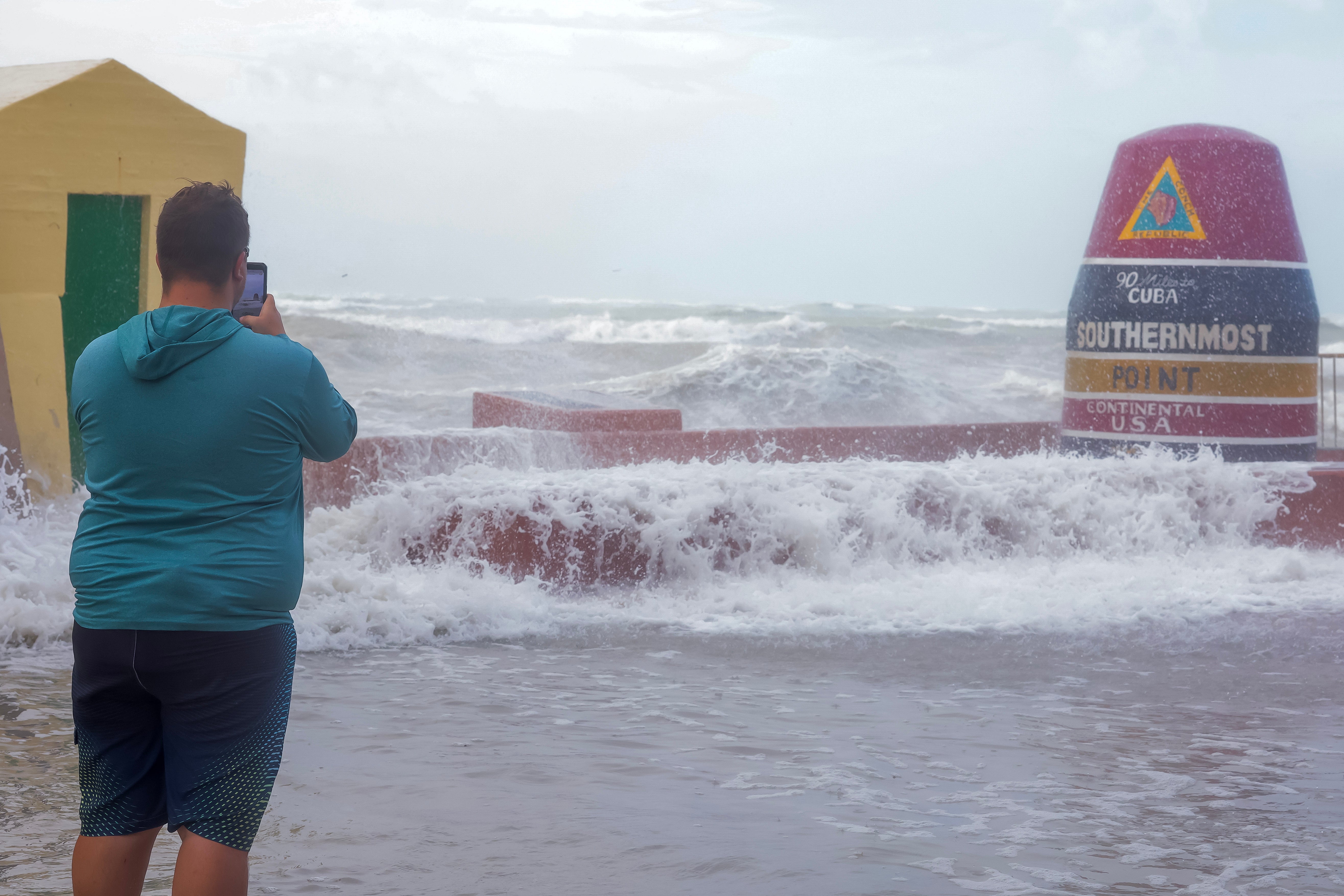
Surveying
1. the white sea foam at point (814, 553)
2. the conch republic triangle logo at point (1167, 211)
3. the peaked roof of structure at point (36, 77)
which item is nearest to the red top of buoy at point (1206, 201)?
the conch republic triangle logo at point (1167, 211)

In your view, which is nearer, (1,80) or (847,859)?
(847,859)

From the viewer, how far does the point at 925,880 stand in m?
3.16

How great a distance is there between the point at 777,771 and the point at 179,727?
2.27m

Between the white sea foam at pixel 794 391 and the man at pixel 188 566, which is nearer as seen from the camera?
the man at pixel 188 566

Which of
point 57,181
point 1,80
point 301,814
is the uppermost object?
point 1,80

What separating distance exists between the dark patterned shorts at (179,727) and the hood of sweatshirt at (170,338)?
0.45 meters

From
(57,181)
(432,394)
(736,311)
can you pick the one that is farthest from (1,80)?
(736,311)

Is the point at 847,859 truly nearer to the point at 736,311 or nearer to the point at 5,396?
the point at 5,396

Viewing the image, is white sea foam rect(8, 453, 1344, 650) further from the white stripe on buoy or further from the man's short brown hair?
the man's short brown hair

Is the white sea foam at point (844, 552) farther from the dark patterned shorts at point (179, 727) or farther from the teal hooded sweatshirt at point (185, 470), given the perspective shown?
the teal hooded sweatshirt at point (185, 470)

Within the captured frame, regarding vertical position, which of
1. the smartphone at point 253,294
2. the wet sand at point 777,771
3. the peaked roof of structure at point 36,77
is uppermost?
the peaked roof of structure at point 36,77

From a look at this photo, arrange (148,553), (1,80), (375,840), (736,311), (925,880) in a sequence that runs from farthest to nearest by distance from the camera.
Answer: (736,311) → (1,80) → (375,840) → (925,880) → (148,553)

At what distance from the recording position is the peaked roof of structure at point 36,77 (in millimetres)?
7582

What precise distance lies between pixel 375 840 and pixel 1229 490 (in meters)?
6.55
